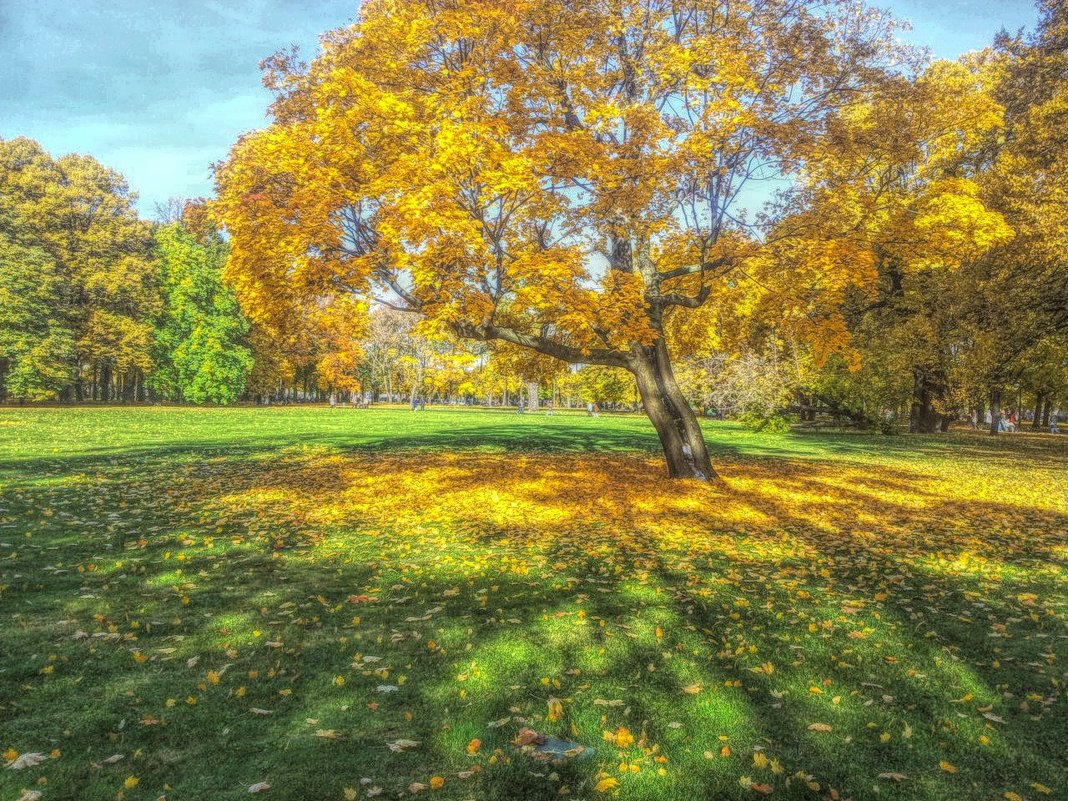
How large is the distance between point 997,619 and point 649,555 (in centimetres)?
414


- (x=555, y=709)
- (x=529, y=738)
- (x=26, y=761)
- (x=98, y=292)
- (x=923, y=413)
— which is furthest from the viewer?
(x=98, y=292)

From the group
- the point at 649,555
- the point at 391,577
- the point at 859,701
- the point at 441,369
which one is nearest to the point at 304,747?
the point at 391,577

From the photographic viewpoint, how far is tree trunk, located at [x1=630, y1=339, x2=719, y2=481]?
48.0ft

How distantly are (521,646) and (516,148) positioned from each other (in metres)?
10.7

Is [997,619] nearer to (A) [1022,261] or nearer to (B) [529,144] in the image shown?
(B) [529,144]

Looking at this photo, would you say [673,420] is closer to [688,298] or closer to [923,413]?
[688,298]

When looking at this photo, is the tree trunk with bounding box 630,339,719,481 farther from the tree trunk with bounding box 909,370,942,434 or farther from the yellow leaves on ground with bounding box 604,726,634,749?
the tree trunk with bounding box 909,370,942,434

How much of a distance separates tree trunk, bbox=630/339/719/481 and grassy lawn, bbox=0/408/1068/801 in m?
2.22

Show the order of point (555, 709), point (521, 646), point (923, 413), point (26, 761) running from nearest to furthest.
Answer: point (26, 761), point (555, 709), point (521, 646), point (923, 413)

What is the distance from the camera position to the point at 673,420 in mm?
14734

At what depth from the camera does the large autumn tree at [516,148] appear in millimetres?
10258

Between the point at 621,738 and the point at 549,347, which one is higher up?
the point at 549,347

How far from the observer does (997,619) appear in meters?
6.32

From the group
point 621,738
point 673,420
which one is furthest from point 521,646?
point 673,420
